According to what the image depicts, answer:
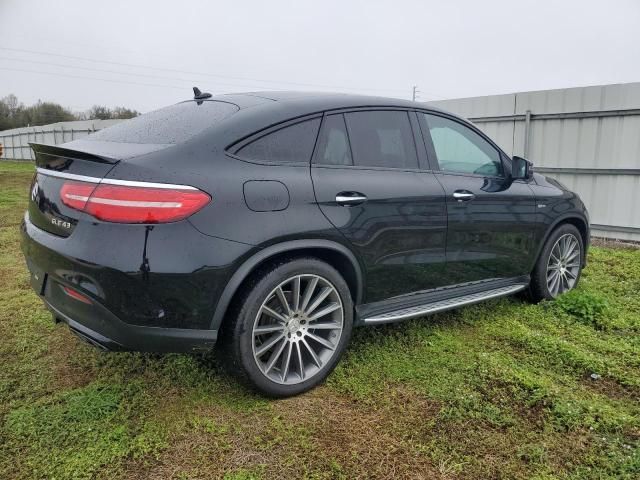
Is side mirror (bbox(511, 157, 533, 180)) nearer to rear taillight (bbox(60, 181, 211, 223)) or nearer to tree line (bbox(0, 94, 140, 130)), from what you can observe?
rear taillight (bbox(60, 181, 211, 223))

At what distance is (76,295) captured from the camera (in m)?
2.41

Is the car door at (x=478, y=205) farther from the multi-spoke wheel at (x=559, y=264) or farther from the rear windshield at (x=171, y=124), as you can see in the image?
the rear windshield at (x=171, y=124)

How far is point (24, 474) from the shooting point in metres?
2.14

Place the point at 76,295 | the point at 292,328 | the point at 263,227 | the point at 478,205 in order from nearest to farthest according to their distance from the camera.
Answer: the point at 76,295 < the point at 263,227 < the point at 292,328 < the point at 478,205

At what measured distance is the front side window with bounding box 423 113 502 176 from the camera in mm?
3580

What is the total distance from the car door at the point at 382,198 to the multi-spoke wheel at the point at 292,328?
28cm

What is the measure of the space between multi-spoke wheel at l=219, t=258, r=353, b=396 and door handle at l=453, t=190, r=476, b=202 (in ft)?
3.76

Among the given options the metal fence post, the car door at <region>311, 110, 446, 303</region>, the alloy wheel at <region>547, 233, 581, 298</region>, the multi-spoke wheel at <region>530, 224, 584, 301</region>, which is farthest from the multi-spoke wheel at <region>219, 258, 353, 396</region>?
the metal fence post

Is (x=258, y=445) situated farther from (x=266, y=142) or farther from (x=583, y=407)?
(x=583, y=407)

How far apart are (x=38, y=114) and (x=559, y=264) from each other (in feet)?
178

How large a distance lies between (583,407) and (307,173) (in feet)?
6.41

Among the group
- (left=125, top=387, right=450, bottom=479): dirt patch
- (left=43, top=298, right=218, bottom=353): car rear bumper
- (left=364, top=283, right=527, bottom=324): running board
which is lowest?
(left=125, top=387, right=450, bottom=479): dirt patch

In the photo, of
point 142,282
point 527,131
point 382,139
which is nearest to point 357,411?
point 142,282

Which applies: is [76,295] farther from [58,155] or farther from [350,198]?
[350,198]
